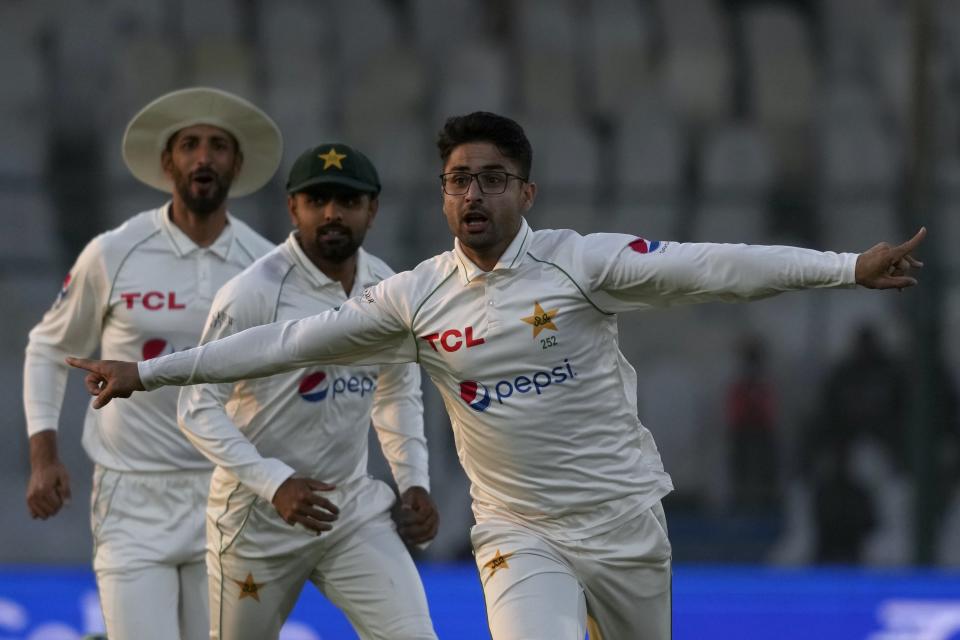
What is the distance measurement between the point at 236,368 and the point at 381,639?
1.09 metres

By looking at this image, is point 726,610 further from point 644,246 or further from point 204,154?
point 644,246

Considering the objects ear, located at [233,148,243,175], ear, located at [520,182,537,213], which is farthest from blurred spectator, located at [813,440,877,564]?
ear, located at [520,182,537,213]

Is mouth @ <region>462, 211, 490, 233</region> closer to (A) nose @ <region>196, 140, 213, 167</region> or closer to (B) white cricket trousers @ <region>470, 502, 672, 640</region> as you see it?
(B) white cricket trousers @ <region>470, 502, 672, 640</region>

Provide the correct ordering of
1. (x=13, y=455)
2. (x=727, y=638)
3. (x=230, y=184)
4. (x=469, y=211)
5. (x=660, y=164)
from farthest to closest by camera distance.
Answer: (x=660, y=164) < (x=13, y=455) < (x=727, y=638) < (x=230, y=184) < (x=469, y=211)

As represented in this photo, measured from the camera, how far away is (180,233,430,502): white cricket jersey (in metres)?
4.77

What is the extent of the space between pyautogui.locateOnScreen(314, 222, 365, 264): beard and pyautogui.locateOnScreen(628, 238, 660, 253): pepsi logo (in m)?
1.10

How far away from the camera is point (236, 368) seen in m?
4.19

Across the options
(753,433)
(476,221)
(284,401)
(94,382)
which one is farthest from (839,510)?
(94,382)

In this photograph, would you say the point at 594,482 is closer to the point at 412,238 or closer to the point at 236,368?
the point at 236,368

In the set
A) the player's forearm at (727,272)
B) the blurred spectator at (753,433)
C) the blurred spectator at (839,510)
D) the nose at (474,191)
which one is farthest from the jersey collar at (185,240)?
the blurred spectator at (839,510)

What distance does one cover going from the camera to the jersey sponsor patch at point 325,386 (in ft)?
15.9

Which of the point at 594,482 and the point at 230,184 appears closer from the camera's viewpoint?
the point at 594,482

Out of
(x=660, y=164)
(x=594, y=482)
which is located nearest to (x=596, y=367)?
(x=594, y=482)

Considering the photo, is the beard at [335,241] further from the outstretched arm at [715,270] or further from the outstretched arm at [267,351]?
the outstretched arm at [715,270]
